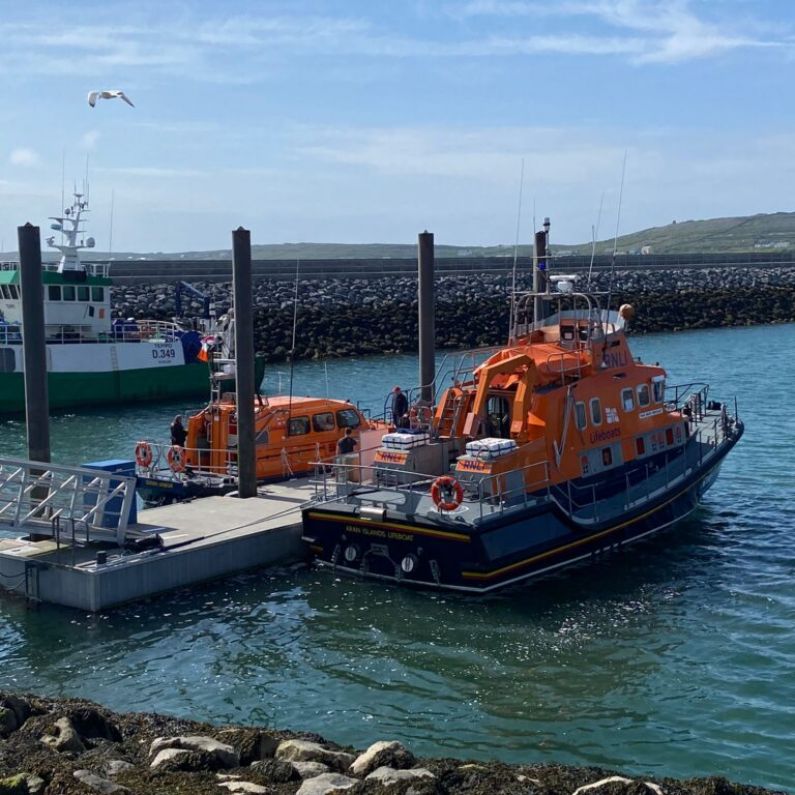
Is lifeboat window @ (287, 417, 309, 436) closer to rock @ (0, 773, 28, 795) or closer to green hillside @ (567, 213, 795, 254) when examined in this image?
rock @ (0, 773, 28, 795)

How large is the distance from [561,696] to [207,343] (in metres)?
12.4

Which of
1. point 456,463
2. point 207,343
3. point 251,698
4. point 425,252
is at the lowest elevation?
point 251,698

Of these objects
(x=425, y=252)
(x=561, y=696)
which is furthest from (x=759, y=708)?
(x=425, y=252)

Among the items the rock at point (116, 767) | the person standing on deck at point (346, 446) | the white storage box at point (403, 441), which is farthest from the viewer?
the person standing on deck at point (346, 446)

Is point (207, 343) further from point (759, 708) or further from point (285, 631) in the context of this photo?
point (759, 708)

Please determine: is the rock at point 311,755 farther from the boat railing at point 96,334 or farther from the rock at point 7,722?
the boat railing at point 96,334

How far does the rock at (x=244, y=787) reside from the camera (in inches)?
376

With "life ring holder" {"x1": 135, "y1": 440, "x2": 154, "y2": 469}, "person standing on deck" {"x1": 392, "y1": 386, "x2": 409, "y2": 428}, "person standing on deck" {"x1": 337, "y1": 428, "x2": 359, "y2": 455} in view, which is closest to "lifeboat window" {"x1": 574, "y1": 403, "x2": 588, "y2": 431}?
"person standing on deck" {"x1": 392, "y1": 386, "x2": 409, "y2": 428}

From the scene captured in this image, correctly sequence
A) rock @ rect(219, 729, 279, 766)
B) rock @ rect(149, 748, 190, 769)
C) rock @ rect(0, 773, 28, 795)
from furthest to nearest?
rock @ rect(219, 729, 279, 766)
rock @ rect(149, 748, 190, 769)
rock @ rect(0, 773, 28, 795)

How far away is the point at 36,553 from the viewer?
54.0 feet

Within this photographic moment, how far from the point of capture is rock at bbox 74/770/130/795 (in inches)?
364

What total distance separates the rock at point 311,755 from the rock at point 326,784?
0.56 meters

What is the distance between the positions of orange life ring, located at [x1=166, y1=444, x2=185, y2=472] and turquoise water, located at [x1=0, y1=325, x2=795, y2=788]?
4.37 m

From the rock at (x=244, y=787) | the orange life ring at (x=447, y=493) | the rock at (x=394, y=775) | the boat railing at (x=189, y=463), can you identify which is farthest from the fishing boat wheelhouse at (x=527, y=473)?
the rock at (x=244, y=787)
